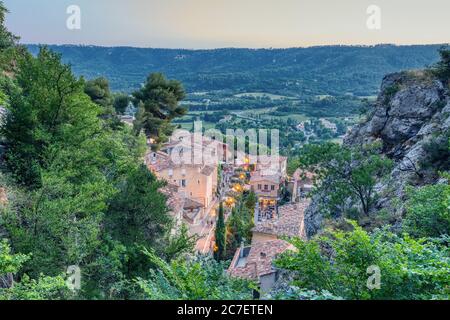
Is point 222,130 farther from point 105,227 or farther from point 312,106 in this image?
point 105,227

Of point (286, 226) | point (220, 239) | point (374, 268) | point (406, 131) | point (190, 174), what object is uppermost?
point (406, 131)

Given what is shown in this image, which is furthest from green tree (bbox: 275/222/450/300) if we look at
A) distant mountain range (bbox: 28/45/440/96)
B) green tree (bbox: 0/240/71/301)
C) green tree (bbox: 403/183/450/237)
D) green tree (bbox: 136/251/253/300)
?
distant mountain range (bbox: 28/45/440/96)

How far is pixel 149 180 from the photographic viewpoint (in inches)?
576

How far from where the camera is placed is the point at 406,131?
18.6 m

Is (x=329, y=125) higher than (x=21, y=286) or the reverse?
the reverse

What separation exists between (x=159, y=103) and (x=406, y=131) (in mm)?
20268

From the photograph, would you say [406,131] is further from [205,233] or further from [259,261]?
[205,233]

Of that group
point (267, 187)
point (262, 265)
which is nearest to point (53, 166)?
point (262, 265)

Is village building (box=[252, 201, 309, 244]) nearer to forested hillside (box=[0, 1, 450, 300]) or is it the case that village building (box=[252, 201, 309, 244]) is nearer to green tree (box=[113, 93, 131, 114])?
forested hillside (box=[0, 1, 450, 300])

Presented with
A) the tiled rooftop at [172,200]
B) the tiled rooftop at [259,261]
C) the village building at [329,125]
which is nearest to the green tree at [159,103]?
the tiled rooftop at [172,200]

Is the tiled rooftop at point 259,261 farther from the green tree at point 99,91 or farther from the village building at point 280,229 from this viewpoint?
the green tree at point 99,91

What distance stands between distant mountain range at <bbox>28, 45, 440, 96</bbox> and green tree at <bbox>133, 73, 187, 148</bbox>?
34908 mm

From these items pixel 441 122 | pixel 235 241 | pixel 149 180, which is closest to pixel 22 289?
pixel 149 180

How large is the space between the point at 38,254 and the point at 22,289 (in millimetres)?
2980
